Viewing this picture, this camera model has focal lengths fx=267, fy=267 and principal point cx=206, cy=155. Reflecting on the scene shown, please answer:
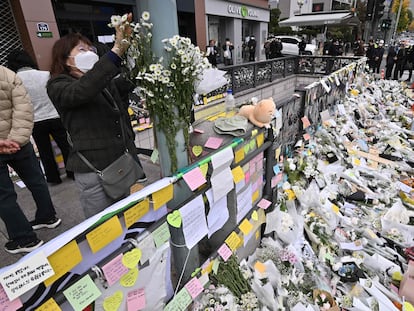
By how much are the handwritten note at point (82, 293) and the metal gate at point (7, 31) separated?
7.11 meters

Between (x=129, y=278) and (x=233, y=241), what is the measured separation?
1044 millimetres

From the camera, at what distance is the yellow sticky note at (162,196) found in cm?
153

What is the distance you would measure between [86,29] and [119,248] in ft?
31.9

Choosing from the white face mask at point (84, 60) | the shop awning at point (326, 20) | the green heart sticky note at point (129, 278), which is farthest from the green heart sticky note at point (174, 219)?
the shop awning at point (326, 20)

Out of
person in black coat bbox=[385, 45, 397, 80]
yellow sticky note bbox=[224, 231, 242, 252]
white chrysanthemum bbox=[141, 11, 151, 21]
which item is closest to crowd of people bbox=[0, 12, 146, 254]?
white chrysanthemum bbox=[141, 11, 151, 21]

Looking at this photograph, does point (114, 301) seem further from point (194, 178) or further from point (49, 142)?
point (49, 142)

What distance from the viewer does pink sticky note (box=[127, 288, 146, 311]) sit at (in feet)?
4.89

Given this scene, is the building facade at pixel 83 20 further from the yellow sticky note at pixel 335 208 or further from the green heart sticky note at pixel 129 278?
the yellow sticky note at pixel 335 208

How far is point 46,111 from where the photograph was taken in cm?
330

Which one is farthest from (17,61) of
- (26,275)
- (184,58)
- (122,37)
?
(26,275)

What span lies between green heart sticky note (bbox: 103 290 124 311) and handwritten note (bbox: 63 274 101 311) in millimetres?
151

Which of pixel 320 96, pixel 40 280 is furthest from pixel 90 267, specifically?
pixel 320 96

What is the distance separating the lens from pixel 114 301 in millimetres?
1393

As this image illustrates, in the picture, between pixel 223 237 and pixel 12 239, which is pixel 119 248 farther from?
pixel 12 239
